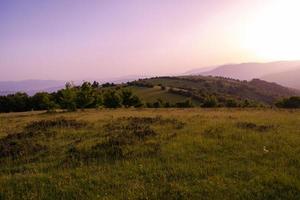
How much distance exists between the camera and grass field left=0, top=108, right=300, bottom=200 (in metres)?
9.73

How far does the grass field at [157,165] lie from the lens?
9.73 meters

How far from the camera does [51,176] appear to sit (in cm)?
1135

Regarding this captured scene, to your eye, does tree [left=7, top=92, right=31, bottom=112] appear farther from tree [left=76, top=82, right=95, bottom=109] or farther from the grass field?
the grass field

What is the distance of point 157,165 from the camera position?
39.1ft

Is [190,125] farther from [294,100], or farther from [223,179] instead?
[294,100]

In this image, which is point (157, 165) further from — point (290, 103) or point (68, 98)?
point (290, 103)

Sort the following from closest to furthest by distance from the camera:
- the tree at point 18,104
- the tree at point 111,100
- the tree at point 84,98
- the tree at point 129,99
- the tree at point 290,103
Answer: the tree at point 84,98 → the tree at point 290,103 → the tree at point 111,100 → the tree at point 129,99 → the tree at point 18,104

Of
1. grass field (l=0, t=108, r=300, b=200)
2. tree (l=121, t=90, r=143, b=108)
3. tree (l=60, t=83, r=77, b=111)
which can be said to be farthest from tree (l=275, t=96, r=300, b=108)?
grass field (l=0, t=108, r=300, b=200)

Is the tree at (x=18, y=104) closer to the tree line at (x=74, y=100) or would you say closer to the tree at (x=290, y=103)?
the tree line at (x=74, y=100)

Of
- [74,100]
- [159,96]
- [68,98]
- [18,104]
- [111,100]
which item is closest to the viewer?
[68,98]

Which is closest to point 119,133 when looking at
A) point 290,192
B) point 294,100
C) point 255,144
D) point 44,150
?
point 44,150

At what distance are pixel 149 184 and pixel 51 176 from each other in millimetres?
3299

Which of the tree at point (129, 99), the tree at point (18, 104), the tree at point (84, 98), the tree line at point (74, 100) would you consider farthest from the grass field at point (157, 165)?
the tree at point (18, 104)

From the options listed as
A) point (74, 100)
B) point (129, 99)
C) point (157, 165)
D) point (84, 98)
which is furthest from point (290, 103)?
point (157, 165)
